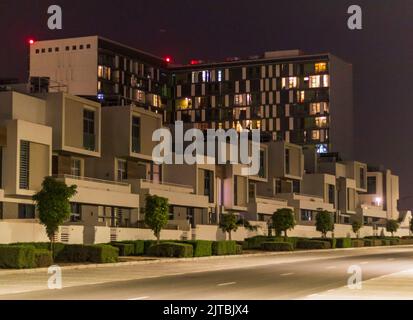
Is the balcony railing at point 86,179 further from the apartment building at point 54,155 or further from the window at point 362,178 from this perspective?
the window at point 362,178

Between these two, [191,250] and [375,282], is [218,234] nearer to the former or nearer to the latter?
[191,250]

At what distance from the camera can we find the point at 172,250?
49.6 m

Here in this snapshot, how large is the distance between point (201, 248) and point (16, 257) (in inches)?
→ 750

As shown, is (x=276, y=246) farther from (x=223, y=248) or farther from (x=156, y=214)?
(x=156, y=214)

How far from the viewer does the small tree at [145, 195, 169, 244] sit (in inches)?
2183

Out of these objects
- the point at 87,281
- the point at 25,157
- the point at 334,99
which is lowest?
the point at 87,281

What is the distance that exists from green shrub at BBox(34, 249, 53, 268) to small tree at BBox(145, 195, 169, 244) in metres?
18.4

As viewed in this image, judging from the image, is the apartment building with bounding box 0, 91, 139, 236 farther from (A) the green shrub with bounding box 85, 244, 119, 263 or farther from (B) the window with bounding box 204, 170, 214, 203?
(B) the window with bounding box 204, 170, 214, 203

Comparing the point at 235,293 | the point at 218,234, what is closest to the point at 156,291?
the point at 235,293

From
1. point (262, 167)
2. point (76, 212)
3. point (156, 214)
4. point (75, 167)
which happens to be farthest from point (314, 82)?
point (156, 214)

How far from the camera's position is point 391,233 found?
125 metres

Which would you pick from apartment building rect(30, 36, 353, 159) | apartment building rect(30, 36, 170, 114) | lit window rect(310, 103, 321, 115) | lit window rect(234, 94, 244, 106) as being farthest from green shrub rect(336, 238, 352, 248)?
lit window rect(234, 94, 244, 106)

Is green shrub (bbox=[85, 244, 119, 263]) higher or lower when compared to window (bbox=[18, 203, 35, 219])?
lower
